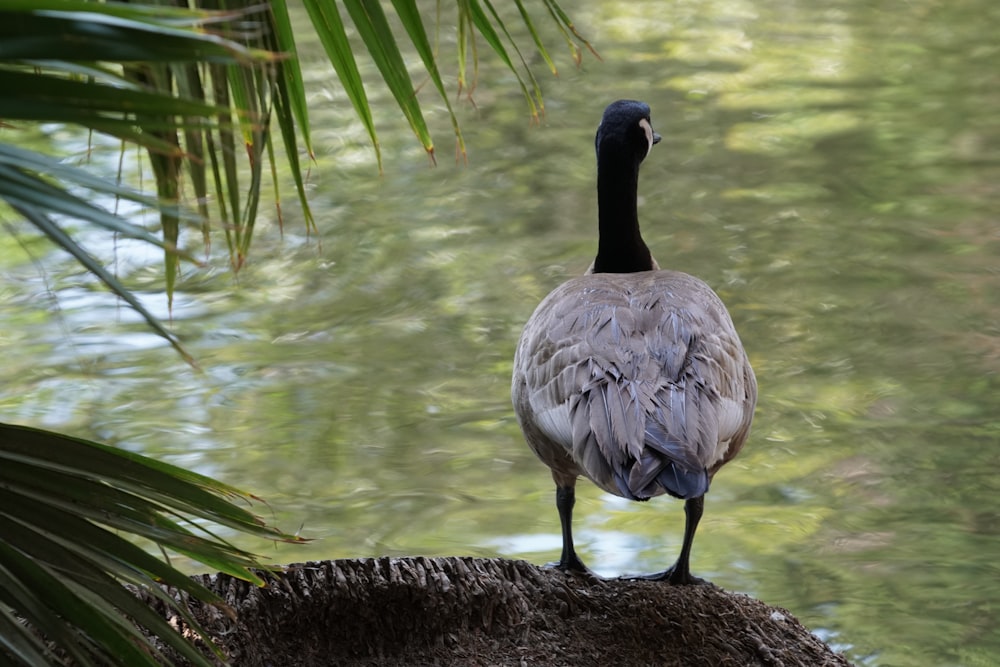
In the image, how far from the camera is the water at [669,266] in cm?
464

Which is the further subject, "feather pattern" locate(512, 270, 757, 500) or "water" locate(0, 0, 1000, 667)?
"water" locate(0, 0, 1000, 667)

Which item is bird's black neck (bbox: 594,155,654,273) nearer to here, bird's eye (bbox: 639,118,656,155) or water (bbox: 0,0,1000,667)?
bird's eye (bbox: 639,118,656,155)

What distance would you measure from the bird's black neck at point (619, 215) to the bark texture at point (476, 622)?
5.17 ft

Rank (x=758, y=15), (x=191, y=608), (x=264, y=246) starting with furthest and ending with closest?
(x=758, y=15) < (x=264, y=246) < (x=191, y=608)

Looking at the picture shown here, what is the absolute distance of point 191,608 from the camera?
2.28 meters

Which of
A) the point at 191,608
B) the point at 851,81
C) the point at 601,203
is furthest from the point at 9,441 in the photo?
the point at 851,81

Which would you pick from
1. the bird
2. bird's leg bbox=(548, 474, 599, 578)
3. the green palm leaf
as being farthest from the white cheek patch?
the green palm leaf

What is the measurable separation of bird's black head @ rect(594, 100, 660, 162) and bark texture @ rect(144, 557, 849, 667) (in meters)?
1.76

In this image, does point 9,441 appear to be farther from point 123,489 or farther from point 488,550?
point 488,550

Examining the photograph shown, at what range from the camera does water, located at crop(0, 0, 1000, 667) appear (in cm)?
464

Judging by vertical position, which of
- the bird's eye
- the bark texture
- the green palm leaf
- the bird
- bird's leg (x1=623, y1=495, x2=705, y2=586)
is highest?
the green palm leaf

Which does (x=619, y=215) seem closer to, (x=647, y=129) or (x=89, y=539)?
(x=647, y=129)

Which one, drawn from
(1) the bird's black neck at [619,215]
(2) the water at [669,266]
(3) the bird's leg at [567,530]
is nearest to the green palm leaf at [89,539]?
(2) the water at [669,266]

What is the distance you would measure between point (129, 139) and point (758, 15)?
11.9 meters
